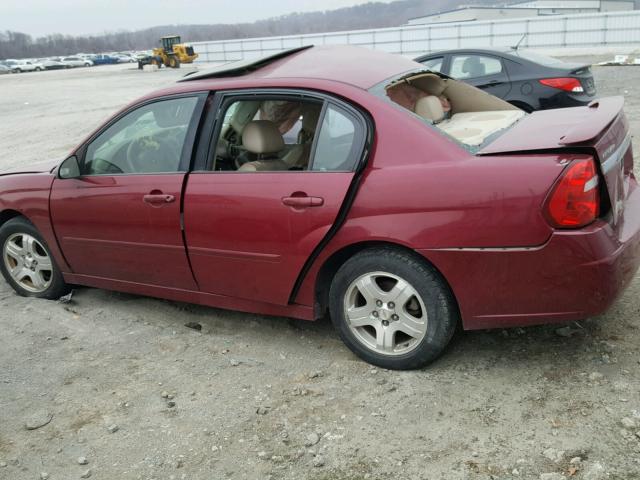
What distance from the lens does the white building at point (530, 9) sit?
225 ft

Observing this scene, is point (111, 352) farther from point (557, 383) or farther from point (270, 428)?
point (557, 383)

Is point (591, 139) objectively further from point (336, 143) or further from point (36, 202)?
point (36, 202)

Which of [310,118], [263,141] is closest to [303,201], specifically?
[263,141]

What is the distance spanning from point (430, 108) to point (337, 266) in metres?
1.27

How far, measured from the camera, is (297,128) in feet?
14.4

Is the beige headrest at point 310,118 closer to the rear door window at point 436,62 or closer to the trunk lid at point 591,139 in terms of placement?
the trunk lid at point 591,139

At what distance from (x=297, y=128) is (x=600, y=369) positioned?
8.05 feet

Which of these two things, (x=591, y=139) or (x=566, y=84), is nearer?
(x=591, y=139)

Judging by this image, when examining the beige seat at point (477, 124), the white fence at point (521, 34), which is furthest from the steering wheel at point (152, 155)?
the white fence at point (521, 34)

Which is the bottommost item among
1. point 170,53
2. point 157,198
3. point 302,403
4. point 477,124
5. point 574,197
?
point 302,403

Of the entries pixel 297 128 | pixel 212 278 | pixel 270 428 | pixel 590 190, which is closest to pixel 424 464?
pixel 270 428

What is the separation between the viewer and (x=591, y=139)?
2.86 metres

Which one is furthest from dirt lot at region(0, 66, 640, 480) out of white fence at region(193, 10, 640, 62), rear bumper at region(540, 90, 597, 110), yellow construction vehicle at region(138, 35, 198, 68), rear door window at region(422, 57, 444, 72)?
yellow construction vehicle at region(138, 35, 198, 68)

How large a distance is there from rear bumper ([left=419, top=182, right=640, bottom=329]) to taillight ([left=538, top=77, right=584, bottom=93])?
6.04m
